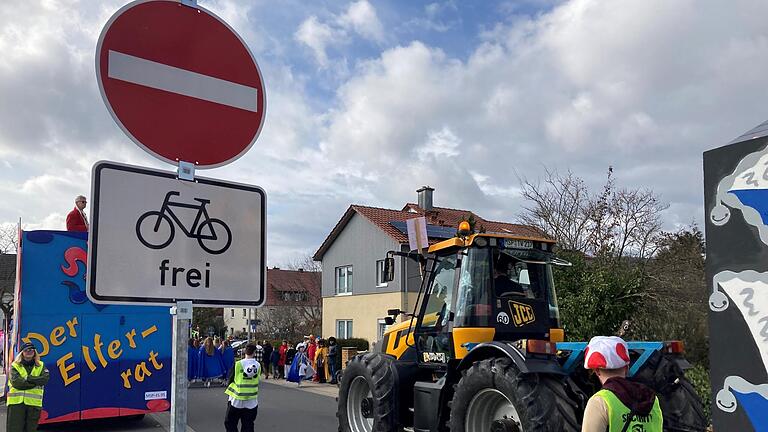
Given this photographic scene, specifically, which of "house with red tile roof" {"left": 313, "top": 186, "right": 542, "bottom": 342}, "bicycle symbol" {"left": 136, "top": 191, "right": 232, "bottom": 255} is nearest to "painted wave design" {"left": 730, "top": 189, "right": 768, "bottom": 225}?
"bicycle symbol" {"left": 136, "top": 191, "right": 232, "bottom": 255}

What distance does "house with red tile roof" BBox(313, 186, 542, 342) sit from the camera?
30797 millimetres

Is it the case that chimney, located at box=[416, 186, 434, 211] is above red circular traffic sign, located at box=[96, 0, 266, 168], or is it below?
above

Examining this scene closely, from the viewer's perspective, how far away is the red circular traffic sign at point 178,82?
8.11 feet

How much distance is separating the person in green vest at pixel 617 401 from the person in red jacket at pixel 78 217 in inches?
389

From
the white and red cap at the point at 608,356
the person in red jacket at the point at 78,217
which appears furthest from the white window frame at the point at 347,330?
the white and red cap at the point at 608,356

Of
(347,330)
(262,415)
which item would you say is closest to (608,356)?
(262,415)

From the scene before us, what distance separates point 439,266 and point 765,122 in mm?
5385

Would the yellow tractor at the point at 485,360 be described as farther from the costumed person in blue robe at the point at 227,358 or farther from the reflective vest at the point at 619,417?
the costumed person in blue robe at the point at 227,358

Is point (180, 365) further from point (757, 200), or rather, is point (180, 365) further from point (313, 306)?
point (313, 306)

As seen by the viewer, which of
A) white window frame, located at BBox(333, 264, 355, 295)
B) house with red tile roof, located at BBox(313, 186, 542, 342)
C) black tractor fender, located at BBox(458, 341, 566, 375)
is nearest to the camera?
black tractor fender, located at BBox(458, 341, 566, 375)

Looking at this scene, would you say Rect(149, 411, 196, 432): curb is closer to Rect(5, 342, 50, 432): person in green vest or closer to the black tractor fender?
Rect(5, 342, 50, 432): person in green vest

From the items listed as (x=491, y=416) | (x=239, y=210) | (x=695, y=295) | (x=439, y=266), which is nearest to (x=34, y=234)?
(x=439, y=266)

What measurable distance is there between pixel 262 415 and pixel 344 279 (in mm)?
21024

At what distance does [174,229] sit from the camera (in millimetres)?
2465
